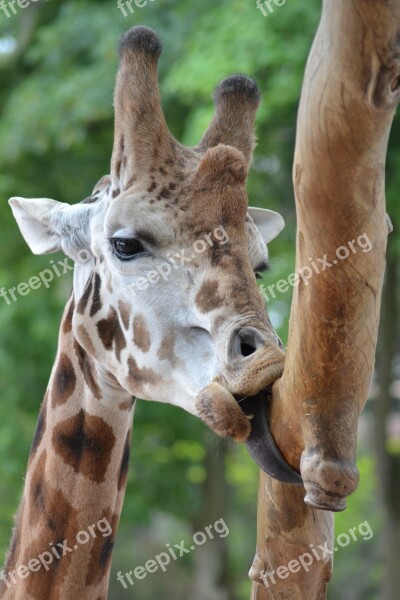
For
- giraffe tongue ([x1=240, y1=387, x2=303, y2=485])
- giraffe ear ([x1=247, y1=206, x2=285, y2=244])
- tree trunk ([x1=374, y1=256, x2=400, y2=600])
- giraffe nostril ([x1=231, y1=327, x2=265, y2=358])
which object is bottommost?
tree trunk ([x1=374, y1=256, x2=400, y2=600])

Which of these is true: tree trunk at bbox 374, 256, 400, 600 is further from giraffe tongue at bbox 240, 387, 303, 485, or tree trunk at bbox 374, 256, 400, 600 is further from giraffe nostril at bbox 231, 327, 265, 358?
giraffe tongue at bbox 240, 387, 303, 485

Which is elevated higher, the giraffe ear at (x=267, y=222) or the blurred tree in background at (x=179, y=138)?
the giraffe ear at (x=267, y=222)

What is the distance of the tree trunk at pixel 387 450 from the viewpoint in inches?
508

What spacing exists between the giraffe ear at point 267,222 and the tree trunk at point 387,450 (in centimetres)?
839

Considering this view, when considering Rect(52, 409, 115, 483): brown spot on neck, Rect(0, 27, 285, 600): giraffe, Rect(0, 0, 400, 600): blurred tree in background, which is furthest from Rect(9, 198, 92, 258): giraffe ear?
A: Rect(0, 0, 400, 600): blurred tree in background

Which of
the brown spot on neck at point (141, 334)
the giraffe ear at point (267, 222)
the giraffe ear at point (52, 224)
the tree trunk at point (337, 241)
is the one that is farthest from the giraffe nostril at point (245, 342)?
the giraffe ear at point (267, 222)

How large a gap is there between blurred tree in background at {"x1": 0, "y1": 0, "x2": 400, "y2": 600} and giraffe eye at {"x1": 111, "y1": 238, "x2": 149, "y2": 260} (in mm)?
5840

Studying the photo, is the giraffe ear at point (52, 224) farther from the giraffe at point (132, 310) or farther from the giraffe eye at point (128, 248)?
the giraffe eye at point (128, 248)

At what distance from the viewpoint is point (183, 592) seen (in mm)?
20828

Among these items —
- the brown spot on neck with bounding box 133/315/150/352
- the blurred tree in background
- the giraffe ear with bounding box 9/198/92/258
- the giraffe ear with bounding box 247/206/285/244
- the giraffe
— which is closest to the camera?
the giraffe

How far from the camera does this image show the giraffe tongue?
2973mm

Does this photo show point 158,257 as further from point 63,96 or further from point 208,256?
point 63,96

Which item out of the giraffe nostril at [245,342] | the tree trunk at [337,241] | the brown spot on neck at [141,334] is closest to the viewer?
the tree trunk at [337,241]

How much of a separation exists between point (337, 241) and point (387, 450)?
11.0 meters
